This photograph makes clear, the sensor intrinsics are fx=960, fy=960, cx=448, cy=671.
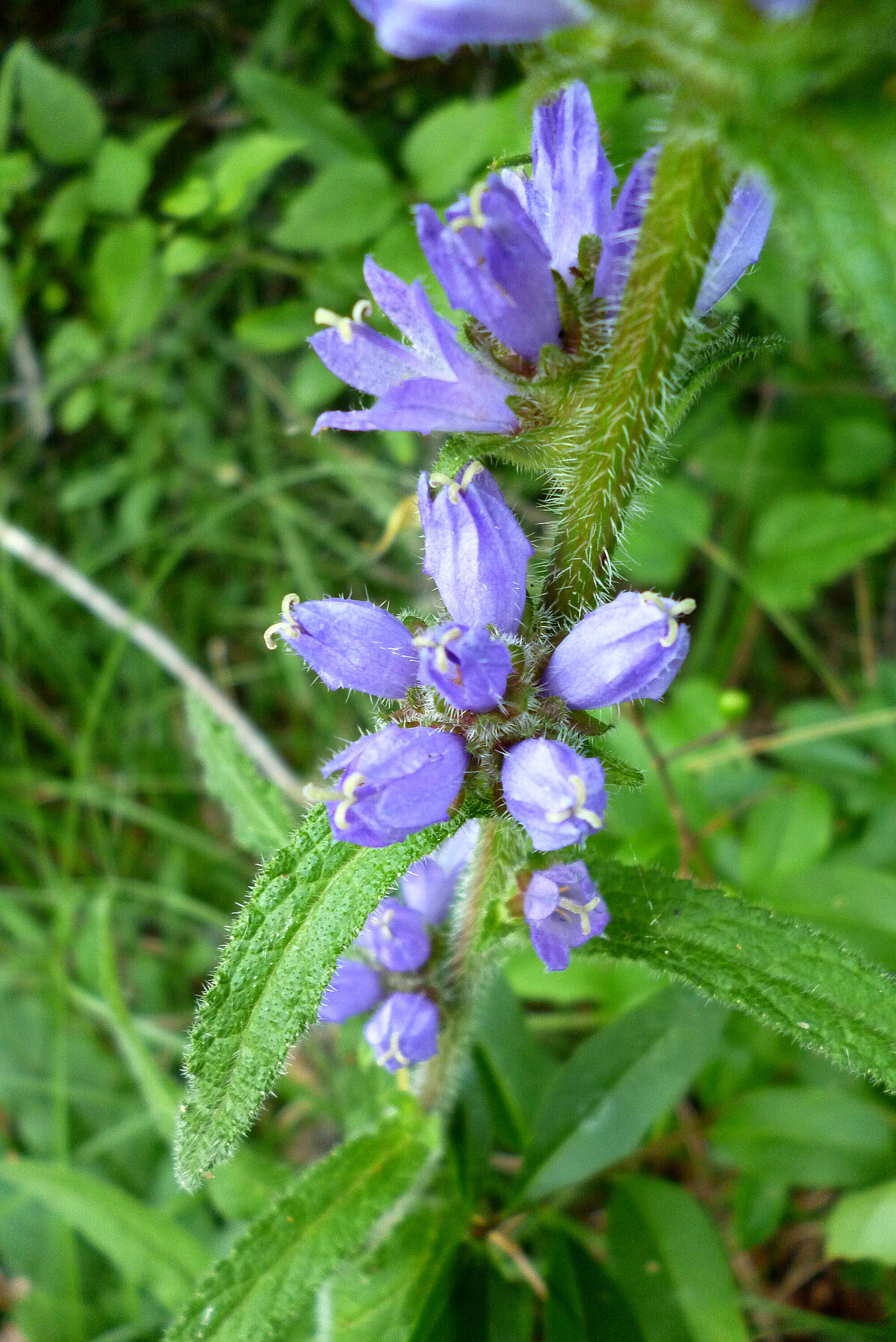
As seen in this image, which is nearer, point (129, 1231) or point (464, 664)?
point (464, 664)

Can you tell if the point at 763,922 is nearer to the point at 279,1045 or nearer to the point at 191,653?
the point at 279,1045

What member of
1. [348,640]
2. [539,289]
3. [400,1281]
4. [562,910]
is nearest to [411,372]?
[539,289]

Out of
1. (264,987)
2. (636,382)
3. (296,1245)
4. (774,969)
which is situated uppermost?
(636,382)

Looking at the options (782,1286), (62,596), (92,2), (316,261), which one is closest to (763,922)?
(782,1286)

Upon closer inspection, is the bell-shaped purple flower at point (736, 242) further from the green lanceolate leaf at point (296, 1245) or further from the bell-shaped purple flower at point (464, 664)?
the green lanceolate leaf at point (296, 1245)

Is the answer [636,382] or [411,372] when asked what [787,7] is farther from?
[411,372]
